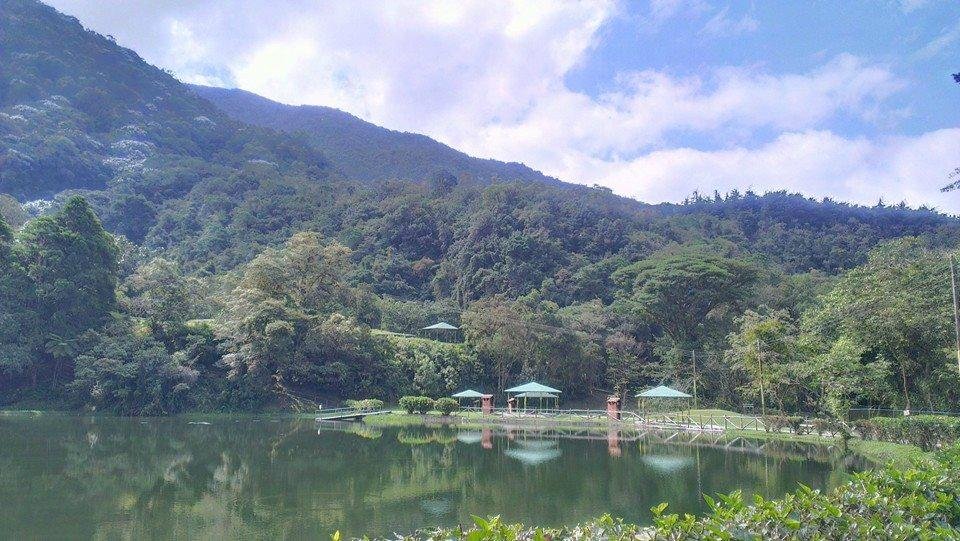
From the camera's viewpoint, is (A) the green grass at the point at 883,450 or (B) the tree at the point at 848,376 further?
(B) the tree at the point at 848,376

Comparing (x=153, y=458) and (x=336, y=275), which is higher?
(x=336, y=275)

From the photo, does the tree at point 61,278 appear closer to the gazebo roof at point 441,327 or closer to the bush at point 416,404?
the bush at point 416,404

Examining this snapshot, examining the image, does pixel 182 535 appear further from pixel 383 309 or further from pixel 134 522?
pixel 383 309

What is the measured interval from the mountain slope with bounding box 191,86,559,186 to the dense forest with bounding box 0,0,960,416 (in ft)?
132

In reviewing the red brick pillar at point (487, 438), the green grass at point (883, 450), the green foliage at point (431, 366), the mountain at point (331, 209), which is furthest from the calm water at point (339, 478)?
the mountain at point (331, 209)

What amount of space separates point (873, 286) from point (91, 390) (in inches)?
1396

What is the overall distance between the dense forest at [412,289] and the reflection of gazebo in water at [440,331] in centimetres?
89

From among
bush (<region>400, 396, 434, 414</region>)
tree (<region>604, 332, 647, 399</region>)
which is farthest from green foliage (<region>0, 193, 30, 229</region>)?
tree (<region>604, 332, 647, 399</region>)

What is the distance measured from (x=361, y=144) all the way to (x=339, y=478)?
130451mm

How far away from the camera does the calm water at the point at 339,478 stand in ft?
36.1

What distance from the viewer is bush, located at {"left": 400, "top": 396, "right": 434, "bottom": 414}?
1328 inches

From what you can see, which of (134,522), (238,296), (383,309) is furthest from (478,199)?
(134,522)

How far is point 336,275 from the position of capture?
41094mm

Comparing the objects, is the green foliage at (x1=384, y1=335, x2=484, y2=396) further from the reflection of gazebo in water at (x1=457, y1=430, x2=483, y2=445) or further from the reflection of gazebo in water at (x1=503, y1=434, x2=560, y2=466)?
the reflection of gazebo in water at (x1=503, y1=434, x2=560, y2=466)
